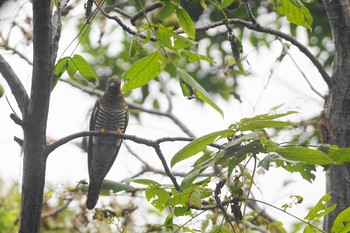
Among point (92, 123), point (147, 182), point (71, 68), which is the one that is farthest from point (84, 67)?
point (92, 123)

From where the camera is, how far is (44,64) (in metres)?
1.38

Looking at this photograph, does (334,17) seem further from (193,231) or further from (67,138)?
(67,138)

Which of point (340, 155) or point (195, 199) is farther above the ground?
point (340, 155)

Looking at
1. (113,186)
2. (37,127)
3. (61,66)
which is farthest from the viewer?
(61,66)

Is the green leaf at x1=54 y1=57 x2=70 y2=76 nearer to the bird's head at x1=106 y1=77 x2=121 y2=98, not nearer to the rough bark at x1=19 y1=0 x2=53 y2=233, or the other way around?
the rough bark at x1=19 y1=0 x2=53 y2=233

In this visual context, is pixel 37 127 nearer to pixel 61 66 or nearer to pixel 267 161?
pixel 61 66

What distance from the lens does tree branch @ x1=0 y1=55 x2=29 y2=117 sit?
1.47 m

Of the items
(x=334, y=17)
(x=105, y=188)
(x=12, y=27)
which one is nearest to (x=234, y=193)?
(x=105, y=188)

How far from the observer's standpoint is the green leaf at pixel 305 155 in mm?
1248

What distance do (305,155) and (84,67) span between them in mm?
815

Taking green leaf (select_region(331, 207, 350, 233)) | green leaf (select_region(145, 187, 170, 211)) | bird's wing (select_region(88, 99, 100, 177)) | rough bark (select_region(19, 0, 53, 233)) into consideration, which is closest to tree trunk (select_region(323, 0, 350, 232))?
green leaf (select_region(331, 207, 350, 233))

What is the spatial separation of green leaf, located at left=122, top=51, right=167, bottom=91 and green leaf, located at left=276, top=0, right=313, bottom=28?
0.36 metres

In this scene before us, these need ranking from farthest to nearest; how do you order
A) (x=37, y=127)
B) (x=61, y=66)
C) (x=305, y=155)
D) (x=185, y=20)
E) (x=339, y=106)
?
1. (x=339, y=106)
2. (x=61, y=66)
3. (x=185, y=20)
4. (x=37, y=127)
5. (x=305, y=155)

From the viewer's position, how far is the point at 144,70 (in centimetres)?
162
